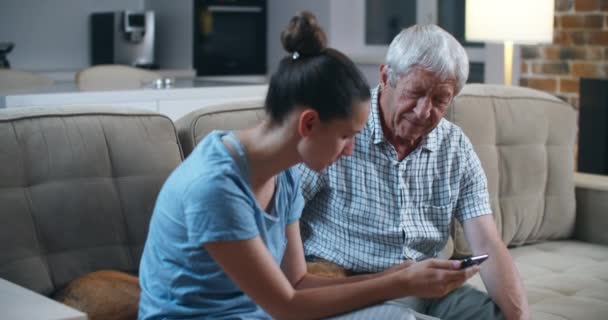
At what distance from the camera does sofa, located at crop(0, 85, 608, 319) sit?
75.4 inches

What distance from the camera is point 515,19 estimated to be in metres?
3.56

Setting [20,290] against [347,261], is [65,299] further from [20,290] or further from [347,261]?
[347,261]

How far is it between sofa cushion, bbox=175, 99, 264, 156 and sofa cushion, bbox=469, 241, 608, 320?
771mm

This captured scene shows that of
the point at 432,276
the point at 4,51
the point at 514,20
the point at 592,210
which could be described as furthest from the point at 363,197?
the point at 4,51

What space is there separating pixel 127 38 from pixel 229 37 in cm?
68

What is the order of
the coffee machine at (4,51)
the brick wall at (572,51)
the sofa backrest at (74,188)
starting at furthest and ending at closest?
the coffee machine at (4,51), the brick wall at (572,51), the sofa backrest at (74,188)

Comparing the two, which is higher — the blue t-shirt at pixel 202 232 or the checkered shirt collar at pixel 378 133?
the checkered shirt collar at pixel 378 133

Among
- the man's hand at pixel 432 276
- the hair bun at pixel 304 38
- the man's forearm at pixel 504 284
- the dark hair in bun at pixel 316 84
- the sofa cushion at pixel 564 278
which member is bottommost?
the sofa cushion at pixel 564 278

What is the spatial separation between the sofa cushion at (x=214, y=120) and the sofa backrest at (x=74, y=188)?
0.28 feet

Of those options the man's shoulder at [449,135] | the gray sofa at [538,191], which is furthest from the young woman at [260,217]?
the gray sofa at [538,191]

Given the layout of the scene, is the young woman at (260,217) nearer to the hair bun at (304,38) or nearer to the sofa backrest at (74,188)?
the hair bun at (304,38)

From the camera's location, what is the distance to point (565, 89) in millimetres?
4359

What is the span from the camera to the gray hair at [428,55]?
2010 millimetres

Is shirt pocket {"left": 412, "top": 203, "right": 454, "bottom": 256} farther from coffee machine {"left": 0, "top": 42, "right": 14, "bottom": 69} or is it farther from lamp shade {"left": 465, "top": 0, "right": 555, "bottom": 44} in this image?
coffee machine {"left": 0, "top": 42, "right": 14, "bottom": 69}
